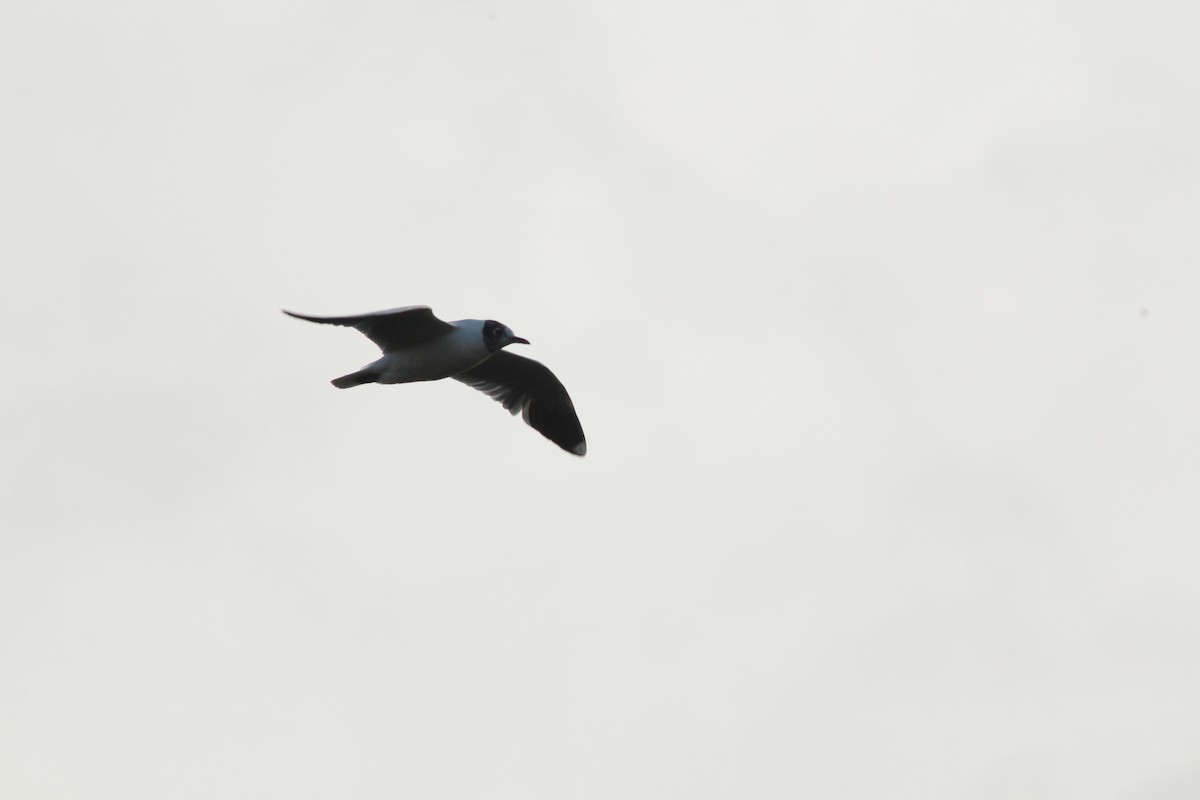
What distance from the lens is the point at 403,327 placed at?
→ 18125mm

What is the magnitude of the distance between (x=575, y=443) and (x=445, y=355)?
3.73 m

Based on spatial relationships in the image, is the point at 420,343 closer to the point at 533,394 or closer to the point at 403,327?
the point at 403,327

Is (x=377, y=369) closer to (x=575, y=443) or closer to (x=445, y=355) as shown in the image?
(x=445, y=355)

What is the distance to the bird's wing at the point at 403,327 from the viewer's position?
1766cm

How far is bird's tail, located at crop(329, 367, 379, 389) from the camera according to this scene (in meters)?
18.2

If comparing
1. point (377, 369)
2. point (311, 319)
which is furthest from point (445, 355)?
point (311, 319)

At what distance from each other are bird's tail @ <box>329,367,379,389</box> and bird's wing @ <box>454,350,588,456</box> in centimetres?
292

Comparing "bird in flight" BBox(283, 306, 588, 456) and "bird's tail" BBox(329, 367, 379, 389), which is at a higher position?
"bird in flight" BBox(283, 306, 588, 456)

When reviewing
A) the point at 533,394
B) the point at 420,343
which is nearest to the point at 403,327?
the point at 420,343

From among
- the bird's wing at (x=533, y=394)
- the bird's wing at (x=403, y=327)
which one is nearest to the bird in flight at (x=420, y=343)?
the bird's wing at (x=403, y=327)

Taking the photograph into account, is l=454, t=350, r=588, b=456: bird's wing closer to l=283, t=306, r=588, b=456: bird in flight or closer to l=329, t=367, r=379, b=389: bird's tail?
l=283, t=306, r=588, b=456: bird in flight

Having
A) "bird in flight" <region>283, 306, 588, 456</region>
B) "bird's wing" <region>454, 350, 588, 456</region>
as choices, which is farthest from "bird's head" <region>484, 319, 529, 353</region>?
"bird's wing" <region>454, 350, 588, 456</region>

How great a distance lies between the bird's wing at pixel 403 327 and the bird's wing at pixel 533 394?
265cm

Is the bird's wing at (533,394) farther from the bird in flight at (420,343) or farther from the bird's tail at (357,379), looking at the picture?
the bird's tail at (357,379)
